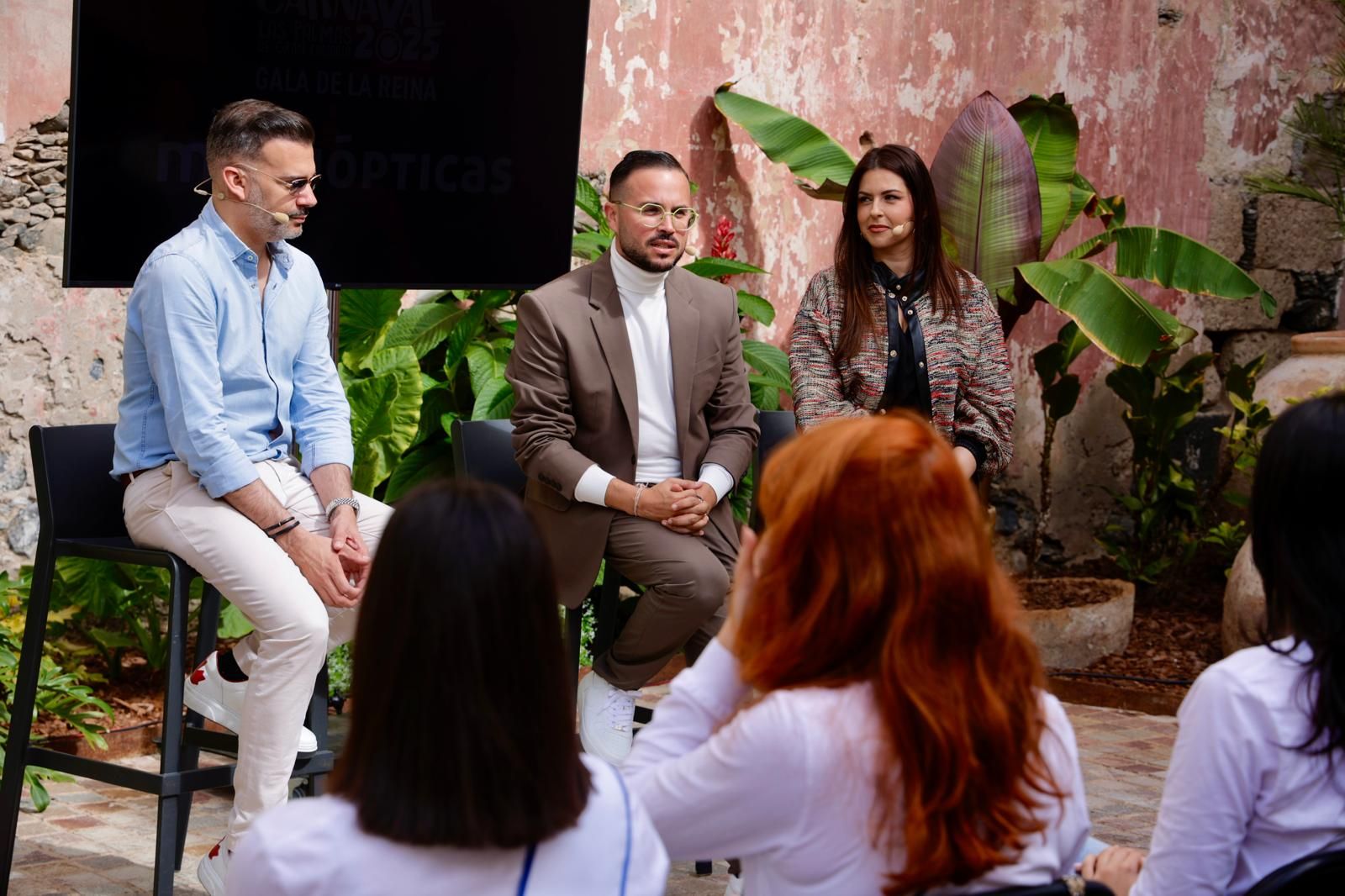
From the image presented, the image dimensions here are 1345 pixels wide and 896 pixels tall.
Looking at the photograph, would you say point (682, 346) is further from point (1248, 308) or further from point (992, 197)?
point (1248, 308)

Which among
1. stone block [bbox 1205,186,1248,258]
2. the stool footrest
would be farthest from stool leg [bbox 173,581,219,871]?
stone block [bbox 1205,186,1248,258]

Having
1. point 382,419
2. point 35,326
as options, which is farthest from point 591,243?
point 35,326

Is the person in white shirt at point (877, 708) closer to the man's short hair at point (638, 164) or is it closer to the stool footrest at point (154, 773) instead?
the stool footrest at point (154, 773)

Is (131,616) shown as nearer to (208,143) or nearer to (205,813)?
(205,813)

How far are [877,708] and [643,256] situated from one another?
7.83ft

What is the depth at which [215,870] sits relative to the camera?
Result: 3061 millimetres

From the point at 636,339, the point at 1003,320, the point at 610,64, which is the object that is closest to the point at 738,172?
the point at 610,64

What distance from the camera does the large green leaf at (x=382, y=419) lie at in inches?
182

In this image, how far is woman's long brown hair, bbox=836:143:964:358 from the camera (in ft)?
14.2

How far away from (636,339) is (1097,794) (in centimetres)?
184

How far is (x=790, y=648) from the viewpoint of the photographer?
1.64 meters

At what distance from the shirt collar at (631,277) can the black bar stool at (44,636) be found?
1.22m

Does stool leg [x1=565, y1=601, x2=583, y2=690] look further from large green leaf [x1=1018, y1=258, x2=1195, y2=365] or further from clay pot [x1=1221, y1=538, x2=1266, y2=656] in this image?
clay pot [x1=1221, y1=538, x2=1266, y2=656]

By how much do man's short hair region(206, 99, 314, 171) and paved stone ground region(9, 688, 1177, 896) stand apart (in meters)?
1.56
